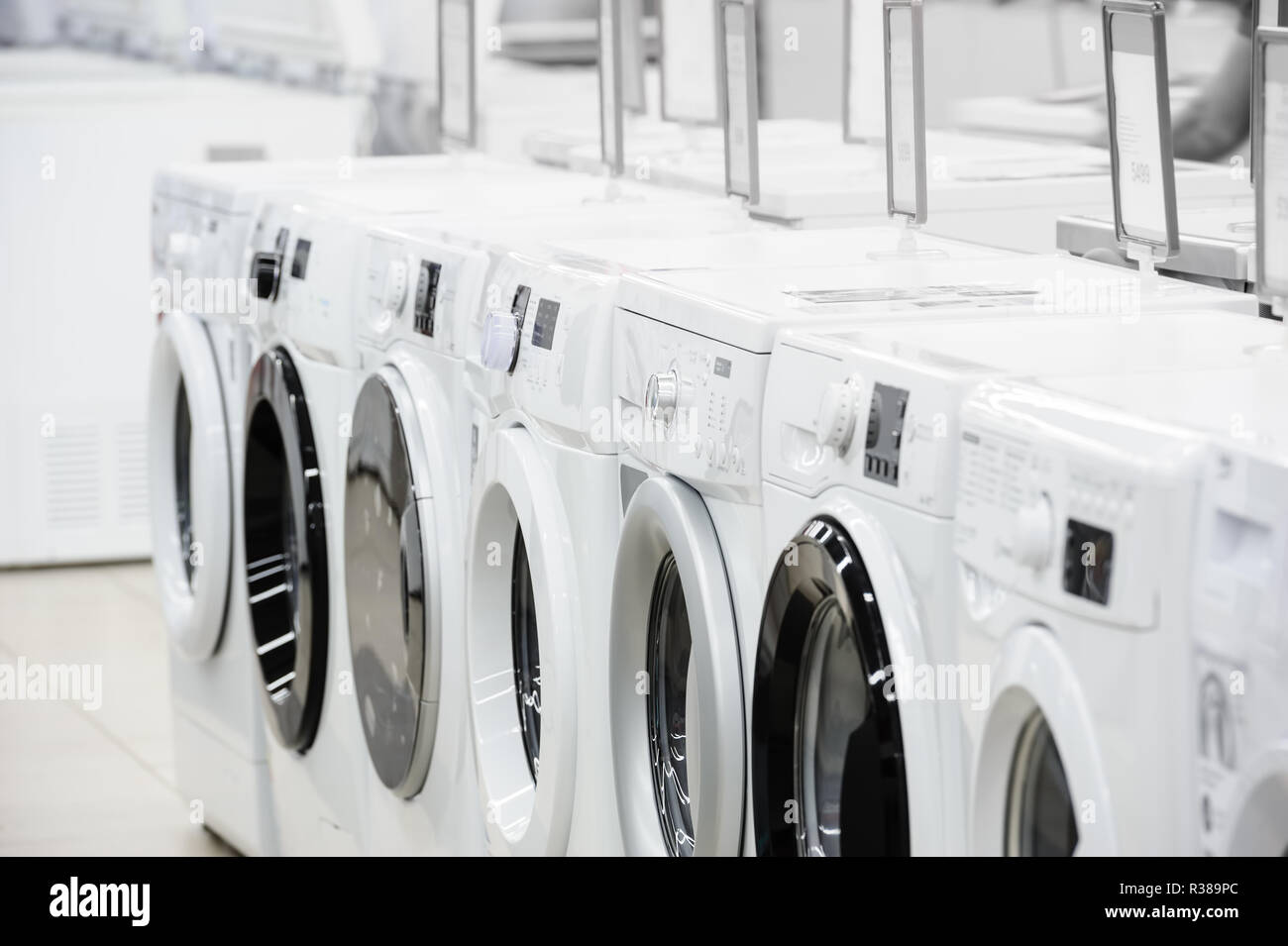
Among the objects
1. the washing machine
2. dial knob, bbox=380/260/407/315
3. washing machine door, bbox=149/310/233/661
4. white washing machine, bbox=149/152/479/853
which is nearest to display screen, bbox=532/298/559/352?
dial knob, bbox=380/260/407/315

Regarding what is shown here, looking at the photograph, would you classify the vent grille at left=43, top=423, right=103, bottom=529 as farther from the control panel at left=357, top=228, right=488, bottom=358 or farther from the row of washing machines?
the control panel at left=357, top=228, right=488, bottom=358

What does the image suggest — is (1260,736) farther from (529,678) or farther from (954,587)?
(529,678)

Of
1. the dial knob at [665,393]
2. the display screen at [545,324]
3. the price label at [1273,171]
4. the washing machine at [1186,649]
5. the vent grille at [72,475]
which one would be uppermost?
the price label at [1273,171]

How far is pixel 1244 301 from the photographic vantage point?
2.02 meters

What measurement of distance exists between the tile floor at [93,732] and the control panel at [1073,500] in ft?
8.27

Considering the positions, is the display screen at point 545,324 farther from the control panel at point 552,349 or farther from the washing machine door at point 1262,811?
the washing machine door at point 1262,811

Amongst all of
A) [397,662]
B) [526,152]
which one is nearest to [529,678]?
[397,662]

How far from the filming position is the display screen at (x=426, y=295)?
268 cm

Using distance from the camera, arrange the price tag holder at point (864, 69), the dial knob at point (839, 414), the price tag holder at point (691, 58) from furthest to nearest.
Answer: the price tag holder at point (691, 58), the price tag holder at point (864, 69), the dial knob at point (839, 414)

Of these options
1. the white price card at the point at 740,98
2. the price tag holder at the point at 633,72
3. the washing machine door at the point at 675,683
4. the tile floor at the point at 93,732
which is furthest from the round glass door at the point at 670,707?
the price tag holder at the point at 633,72

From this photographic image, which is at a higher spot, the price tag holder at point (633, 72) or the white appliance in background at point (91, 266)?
the price tag holder at point (633, 72)

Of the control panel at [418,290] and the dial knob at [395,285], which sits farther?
the dial knob at [395,285]

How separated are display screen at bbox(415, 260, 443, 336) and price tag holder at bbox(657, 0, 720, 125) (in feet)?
3.96

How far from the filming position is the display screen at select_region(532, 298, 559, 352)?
7.57 feet
